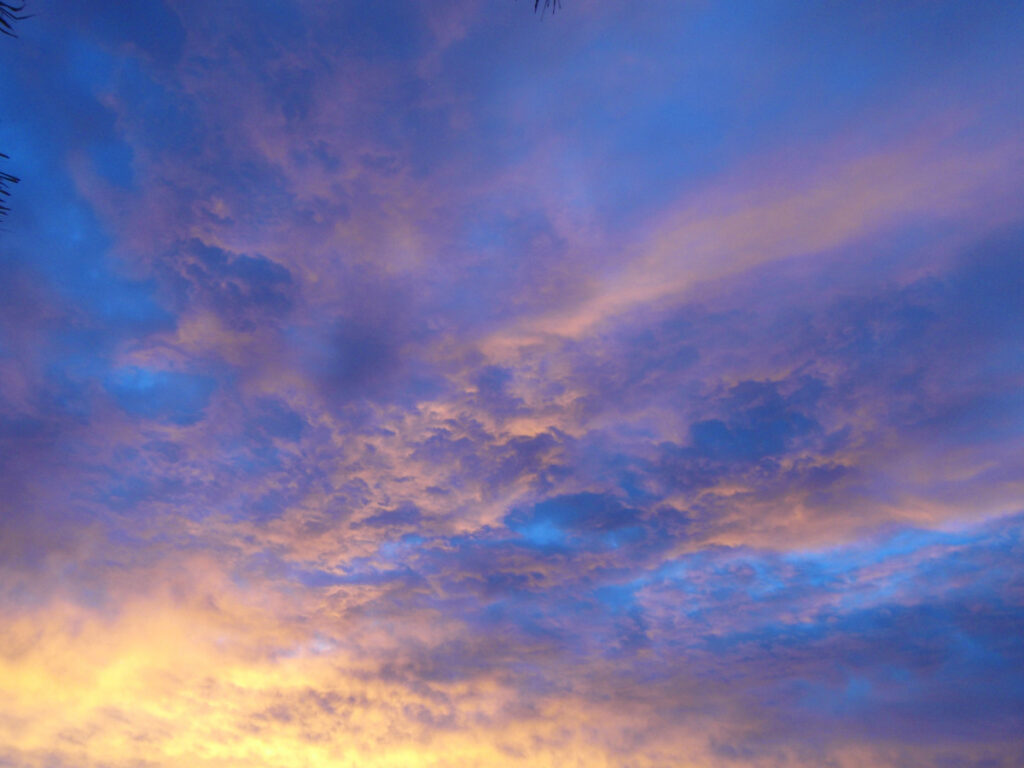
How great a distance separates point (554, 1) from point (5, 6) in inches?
227

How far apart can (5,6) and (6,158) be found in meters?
1.47

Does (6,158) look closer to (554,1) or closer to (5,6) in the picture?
(5,6)

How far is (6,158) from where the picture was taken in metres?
42.5

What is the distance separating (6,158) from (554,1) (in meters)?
5.94

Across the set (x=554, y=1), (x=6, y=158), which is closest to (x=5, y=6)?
(x=6, y=158)

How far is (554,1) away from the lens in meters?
44.6

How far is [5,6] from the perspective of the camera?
4231cm
